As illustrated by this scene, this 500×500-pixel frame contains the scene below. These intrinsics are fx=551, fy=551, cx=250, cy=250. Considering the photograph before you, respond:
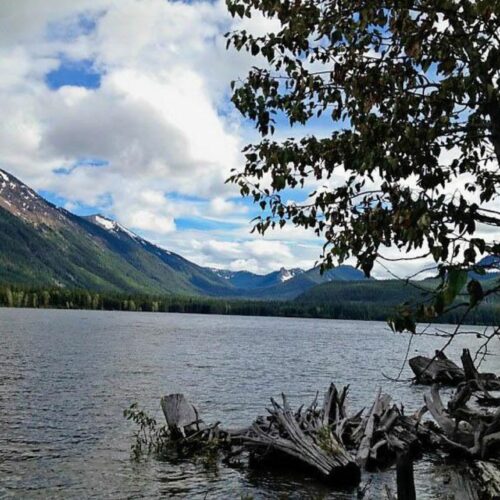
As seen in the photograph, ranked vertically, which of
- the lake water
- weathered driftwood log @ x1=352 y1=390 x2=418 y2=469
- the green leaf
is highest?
the green leaf

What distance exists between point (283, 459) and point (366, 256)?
15176 millimetres

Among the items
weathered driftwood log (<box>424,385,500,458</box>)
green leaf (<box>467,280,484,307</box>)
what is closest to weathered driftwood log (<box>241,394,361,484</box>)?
weathered driftwood log (<box>424,385,500,458</box>)

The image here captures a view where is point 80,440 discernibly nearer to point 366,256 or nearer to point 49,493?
point 49,493

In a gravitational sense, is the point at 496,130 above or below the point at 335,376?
above

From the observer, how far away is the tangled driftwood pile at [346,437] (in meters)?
18.1

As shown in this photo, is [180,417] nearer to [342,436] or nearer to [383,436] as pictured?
[342,436]

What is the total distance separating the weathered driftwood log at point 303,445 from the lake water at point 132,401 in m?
0.61

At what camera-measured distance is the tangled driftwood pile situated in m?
18.1

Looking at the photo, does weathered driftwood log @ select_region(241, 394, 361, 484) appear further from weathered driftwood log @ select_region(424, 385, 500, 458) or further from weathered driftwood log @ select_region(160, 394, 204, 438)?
weathered driftwood log @ select_region(424, 385, 500, 458)

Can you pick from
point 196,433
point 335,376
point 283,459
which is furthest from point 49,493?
point 335,376

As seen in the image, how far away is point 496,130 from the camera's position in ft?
22.7

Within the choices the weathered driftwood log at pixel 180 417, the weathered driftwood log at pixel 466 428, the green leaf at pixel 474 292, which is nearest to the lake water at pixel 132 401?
the weathered driftwood log at pixel 466 428

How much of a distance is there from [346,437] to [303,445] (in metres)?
3.75

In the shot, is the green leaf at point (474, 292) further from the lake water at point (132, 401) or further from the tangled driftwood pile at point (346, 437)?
the tangled driftwood pile at point (346, 437)
